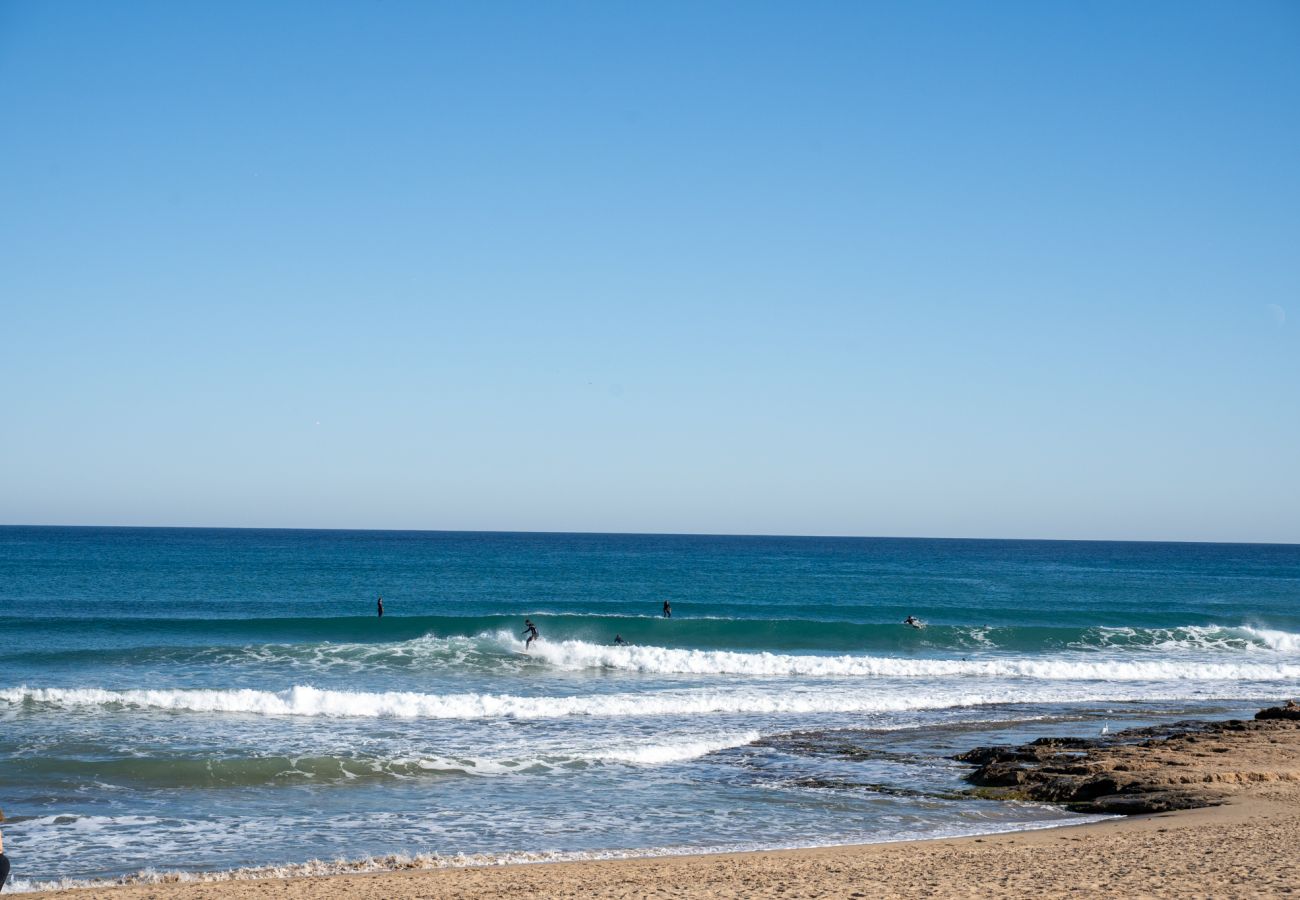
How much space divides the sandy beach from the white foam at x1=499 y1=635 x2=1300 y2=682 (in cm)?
1536

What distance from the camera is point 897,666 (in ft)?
97.1

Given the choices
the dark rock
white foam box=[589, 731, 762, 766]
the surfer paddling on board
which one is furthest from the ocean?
the dark rock

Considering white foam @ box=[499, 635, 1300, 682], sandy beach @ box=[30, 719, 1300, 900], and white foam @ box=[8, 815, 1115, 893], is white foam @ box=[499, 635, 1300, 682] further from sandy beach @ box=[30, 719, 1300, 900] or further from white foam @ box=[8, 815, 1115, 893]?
white foam @ box=[8, 815, 1115, 893]

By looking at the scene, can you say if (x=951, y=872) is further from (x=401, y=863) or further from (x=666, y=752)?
(x=666, y=752)

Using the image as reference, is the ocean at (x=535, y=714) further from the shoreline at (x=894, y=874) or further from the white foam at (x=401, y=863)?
the shoreline at (x=894, y=874)

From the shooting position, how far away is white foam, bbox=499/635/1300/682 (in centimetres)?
2881

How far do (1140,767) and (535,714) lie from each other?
11142 millimetres

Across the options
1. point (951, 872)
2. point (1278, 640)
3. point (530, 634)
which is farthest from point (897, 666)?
point (951, 872)

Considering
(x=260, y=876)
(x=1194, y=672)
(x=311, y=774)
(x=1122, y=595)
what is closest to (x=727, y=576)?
(x=1122, y=595)

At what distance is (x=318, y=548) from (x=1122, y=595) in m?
78.5

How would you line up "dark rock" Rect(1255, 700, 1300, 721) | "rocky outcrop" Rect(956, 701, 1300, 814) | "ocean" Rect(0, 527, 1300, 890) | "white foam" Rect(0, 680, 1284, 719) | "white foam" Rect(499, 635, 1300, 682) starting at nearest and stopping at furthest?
"ocean" Rect(0, 527, 1300, 890)
"rocky outcrop" Rect(956, 701, 1300, 814)
"dark rock" Rect(1255, 700, 1300, 721)
"white foam" Rect(0, 680, 1284, 719)
"white foam" Rect(499, 635, 1300, 682)

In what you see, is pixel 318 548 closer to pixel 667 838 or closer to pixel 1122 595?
pixel 1122 595

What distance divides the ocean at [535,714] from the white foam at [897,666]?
0.12 m

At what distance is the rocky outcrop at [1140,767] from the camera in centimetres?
1445
